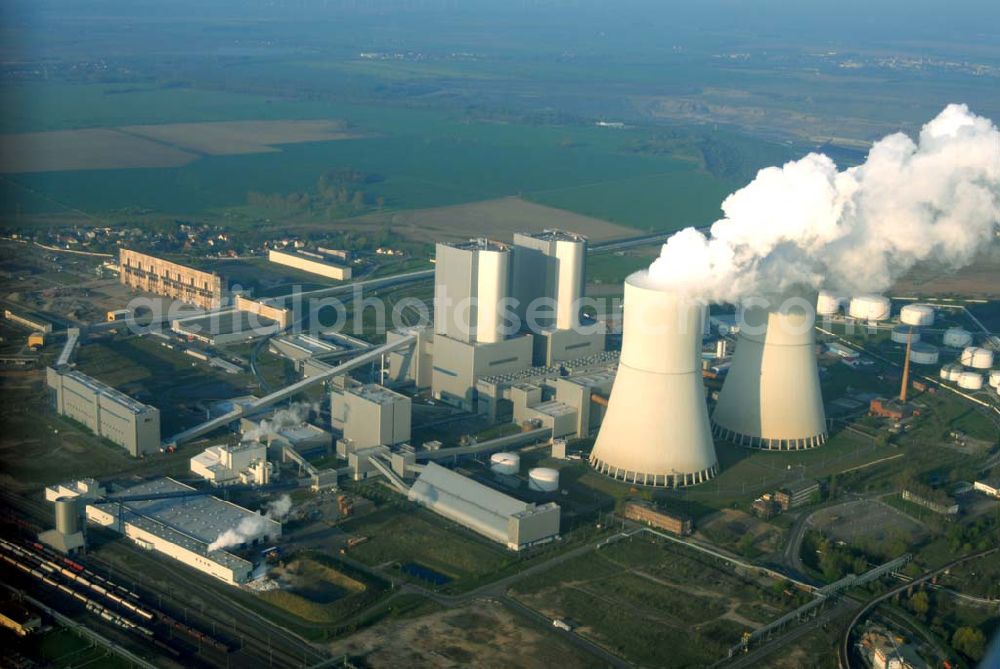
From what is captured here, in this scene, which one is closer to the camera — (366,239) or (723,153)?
(366,239)

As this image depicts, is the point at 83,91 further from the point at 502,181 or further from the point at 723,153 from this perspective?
the point at 723,153

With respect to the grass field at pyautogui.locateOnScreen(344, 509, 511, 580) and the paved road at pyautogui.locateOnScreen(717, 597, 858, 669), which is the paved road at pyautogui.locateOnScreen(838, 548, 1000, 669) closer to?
the paved road at pyautogui.locateOnScreen(717, 597, 858, 669)

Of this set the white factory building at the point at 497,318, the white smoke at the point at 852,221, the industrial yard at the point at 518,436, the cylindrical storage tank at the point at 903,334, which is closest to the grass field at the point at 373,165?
the industrial yard at the point at 518,436

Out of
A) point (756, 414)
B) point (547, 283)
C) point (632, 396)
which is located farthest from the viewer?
point (547, 283)

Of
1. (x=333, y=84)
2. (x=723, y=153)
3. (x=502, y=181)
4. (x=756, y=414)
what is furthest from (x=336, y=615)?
(x=333, y=84)

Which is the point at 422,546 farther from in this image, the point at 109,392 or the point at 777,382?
the point at 777,382
